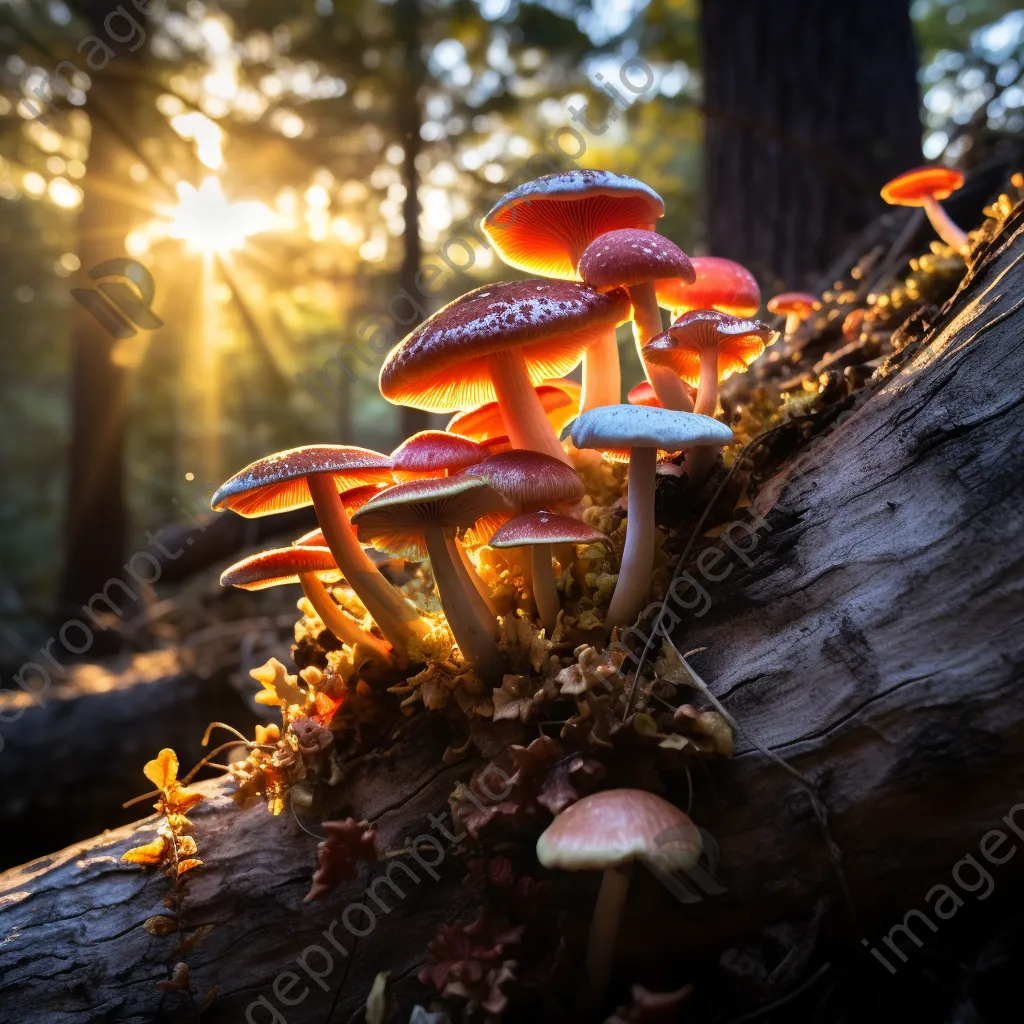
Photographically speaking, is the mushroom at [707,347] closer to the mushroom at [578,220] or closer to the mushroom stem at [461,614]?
the mushroom at [578,220]

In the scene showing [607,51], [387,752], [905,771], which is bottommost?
[905,771]

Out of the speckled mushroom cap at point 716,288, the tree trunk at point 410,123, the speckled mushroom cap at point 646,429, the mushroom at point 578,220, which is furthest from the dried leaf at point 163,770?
the tree trunk at point 410,123

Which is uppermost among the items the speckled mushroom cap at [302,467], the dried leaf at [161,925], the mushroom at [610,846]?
the speckled mushroom cap at [302,467]

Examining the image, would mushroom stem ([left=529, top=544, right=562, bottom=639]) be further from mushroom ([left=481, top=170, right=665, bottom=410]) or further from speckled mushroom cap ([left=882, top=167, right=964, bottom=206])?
speckled mushroom cap ([left=882, top=167, right=964, bottom=206])

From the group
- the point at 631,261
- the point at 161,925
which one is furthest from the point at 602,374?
the point at 161,925

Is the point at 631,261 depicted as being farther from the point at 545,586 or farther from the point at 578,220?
the point at 545,586

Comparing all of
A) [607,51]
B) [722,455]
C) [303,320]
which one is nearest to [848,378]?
[722,455]

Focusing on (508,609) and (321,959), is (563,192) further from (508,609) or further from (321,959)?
(321,959)
